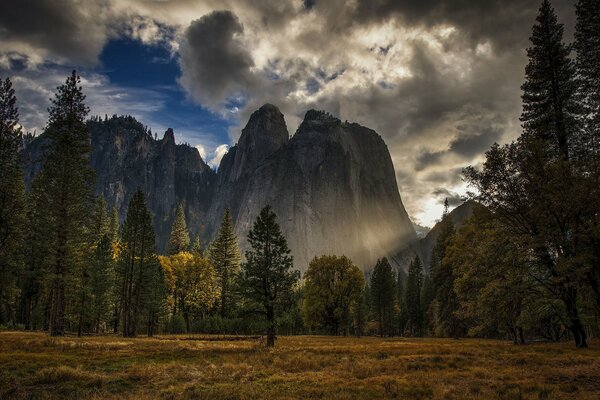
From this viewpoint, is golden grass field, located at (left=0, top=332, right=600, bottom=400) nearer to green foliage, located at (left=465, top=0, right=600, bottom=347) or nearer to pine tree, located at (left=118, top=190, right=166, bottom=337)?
green foliage, located at (left=465, top=0, right=600, bottom=347)

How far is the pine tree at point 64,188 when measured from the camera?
96.7ft

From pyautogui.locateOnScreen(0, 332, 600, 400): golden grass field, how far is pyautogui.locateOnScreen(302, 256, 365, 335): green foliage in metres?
41.0

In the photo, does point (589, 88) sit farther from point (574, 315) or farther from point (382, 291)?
point (382, 291)

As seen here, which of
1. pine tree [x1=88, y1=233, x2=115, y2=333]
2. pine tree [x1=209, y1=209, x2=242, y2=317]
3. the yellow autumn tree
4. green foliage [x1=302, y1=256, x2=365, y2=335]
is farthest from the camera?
the yellow autumn tree

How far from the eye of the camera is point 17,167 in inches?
1030

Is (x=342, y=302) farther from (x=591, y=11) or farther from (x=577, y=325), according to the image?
(x=591, y=11)

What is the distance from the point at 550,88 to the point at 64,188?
124 ft

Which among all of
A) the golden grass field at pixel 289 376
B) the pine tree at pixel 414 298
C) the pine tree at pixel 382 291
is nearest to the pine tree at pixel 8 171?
the golden grass field at pixel 289 376

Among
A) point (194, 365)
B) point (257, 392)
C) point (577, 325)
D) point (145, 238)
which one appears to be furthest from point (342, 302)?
point (257, 392)

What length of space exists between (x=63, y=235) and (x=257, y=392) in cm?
2483

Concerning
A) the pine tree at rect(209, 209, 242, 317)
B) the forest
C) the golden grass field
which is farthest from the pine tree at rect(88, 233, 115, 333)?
the golden grass field

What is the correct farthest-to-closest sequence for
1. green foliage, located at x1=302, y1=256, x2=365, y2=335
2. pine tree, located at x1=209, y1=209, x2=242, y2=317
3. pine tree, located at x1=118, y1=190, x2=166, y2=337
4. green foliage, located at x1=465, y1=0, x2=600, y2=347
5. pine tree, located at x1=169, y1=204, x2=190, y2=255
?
pine tree, located at x1=169, y1=204, x2=190, y2=255 < pine tree, located at x1=209, y1=209, x2=242, y2=317 < green foliage, located at x1=302, y1=256, x2=365, y2=335 < pine tree, located at x1=118, y1=190, x2=166, y2=337 < green foliage, located at x1=465, y1=0, x2=600, y2=347

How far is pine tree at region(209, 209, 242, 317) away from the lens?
63469mm

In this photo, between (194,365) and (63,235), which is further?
(63,235)
